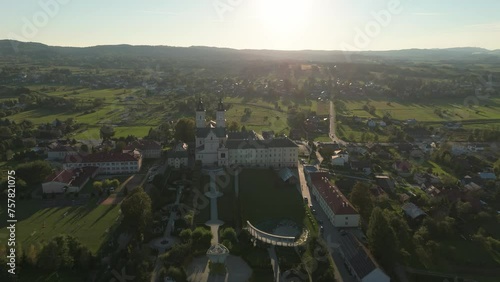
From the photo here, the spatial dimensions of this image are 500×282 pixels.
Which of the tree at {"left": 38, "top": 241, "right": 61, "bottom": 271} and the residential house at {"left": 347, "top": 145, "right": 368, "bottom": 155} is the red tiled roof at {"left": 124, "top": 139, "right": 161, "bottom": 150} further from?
the residential house at {"left": 347, "top": 145, "right": 368, "bottom": 155}

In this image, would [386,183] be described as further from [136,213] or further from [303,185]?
[136,213]

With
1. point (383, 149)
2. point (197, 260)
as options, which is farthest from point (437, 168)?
point (197, 260)

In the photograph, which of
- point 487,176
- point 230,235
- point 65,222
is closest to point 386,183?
point 487,176

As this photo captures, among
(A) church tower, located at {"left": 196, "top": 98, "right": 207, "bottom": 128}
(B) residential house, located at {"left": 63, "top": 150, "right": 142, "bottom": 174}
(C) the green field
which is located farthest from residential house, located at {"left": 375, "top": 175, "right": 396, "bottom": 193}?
(C) the green field

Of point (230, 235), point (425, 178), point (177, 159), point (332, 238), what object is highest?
point (177, 159)

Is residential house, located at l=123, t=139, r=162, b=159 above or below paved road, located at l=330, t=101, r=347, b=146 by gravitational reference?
above

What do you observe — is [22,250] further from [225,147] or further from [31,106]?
[31,106]

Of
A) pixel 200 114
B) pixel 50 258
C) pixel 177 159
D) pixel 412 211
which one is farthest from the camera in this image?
pixel 200 114
